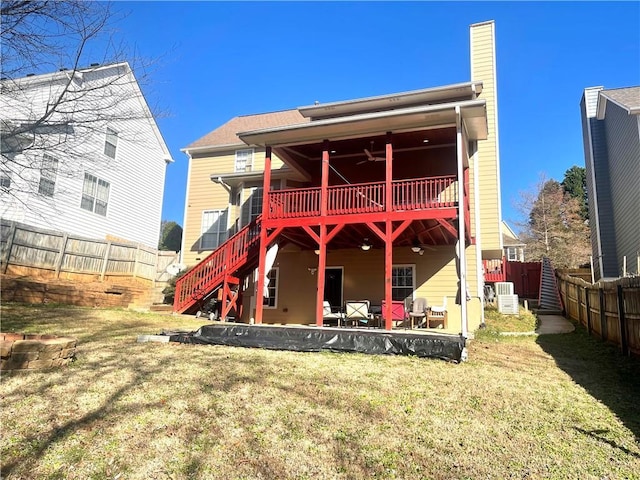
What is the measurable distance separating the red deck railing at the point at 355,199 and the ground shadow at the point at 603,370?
13.5ft

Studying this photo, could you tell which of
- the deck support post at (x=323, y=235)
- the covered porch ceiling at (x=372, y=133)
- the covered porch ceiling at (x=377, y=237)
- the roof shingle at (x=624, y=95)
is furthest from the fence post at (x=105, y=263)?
the roof shingle at (x=624, y=95)

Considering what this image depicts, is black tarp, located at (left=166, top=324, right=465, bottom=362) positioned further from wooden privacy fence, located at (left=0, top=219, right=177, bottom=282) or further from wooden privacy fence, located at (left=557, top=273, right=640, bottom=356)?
wooden privacy fence, located at (left=0, top=219, right=177, bottom=282)

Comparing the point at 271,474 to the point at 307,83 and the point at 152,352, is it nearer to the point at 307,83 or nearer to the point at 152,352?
the point at 152,352

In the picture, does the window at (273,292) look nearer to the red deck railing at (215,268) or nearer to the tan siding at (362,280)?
the tan siding at (362,280)

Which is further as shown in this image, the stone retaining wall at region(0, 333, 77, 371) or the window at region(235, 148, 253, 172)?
the window at region(235, 148, 253, 172)

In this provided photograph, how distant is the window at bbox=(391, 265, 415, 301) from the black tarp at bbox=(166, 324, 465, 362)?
4.99 meters

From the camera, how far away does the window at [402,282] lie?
12891mm

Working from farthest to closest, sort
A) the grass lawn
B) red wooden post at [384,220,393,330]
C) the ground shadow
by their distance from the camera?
red wooden post at [384,220,393,330] < the ground shadow < the grass lawn

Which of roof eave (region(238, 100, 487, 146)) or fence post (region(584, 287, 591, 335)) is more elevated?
roof eave (region(238, 100, 487, 146))

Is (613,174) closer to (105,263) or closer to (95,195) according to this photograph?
(105,263)

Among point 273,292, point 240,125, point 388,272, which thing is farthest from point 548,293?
point 240,125

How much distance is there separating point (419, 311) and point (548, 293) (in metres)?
11.1

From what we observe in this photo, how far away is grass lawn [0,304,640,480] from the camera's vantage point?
11.2 feet

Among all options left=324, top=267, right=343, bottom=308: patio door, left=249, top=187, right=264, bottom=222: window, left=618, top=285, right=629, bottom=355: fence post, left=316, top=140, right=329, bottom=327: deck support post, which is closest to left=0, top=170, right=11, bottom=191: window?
left=316, top=140, right=329, bottom=327: deck support post
